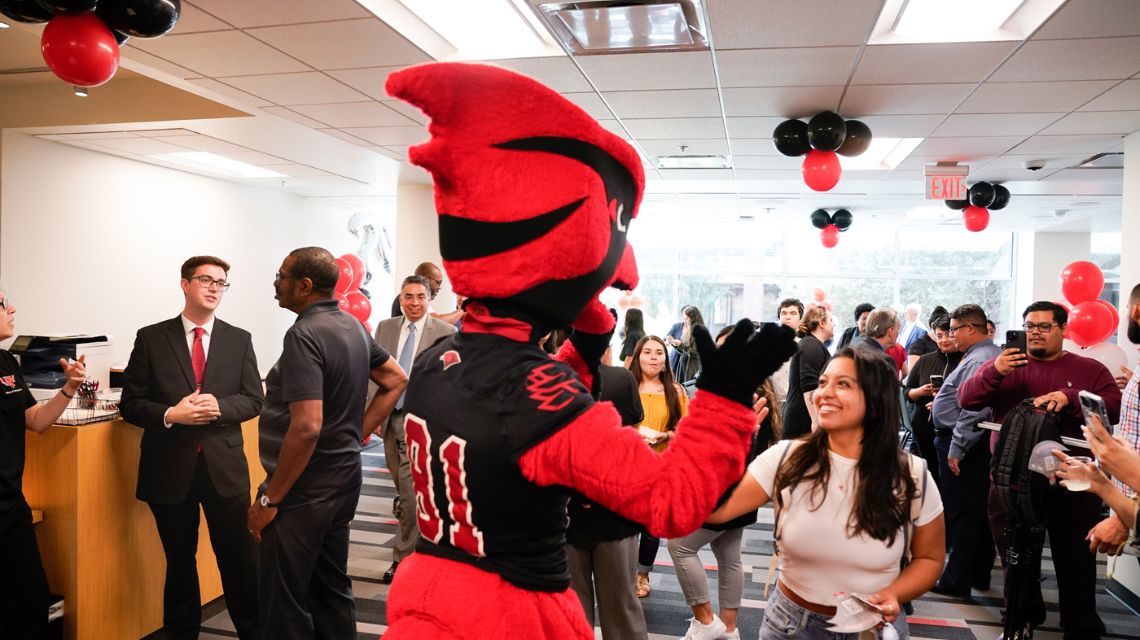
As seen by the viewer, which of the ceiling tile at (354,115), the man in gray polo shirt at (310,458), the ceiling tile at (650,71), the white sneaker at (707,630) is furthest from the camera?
the ceiling tile at (354,115)

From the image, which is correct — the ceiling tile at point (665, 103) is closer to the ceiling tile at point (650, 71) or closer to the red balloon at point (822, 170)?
the ceiling tile at point (650, 71)

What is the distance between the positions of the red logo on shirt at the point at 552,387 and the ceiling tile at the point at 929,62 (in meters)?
3.21

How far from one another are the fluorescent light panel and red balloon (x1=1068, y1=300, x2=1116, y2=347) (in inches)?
289

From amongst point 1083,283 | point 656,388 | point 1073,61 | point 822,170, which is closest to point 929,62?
point 1073,61

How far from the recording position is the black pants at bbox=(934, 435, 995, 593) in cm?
408

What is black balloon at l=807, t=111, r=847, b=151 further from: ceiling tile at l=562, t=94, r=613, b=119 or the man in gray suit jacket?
the man in gray suit jacket

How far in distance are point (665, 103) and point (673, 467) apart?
4.17m

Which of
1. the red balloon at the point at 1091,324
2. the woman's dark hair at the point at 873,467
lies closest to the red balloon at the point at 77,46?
the woman's dark hair at the point at 873,467

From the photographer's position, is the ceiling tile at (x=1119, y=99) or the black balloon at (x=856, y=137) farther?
the black balloon at (x=856, y=137)

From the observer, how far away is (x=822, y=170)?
15.4 ft

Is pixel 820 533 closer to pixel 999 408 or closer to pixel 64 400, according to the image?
pixel 999 408

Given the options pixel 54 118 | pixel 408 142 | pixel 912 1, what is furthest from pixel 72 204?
pixel 912 1

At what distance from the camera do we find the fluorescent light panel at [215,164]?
748 cm

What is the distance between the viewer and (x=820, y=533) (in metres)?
1.91
